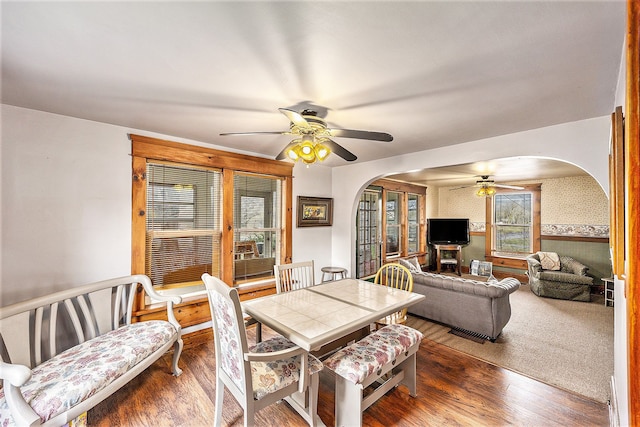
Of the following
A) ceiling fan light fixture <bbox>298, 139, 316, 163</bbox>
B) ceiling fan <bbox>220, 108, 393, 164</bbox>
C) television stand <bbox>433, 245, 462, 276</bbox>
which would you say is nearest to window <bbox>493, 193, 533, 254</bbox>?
television stand <bbox>433, 245, 462, 276</bbox>

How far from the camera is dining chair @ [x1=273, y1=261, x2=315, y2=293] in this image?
2.88 meters

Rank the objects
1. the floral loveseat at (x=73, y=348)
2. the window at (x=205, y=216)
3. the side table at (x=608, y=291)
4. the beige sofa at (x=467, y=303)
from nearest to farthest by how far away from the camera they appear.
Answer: the floral loveseat at (x=73, y=348) → the window at (x=205, y=216) → the beige sofa at (x=467, y=303) → the side table at (x=608, y=291)

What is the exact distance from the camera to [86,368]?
1.76 m

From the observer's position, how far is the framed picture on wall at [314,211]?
Answer: 4.16 metres

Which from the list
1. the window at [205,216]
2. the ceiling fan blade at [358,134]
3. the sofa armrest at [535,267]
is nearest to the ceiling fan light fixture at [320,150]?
the ceiling fan blade at [358,134]

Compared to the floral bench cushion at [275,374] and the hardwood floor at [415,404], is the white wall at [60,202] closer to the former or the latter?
the hardwood floor at [415,404]

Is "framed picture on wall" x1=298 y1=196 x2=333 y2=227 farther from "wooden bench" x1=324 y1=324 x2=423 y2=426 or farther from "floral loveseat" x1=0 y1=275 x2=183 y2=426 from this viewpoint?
"wooden bench" x1=324 y1=324 x2=423 y2=426

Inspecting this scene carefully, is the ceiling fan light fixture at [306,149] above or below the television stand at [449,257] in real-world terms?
above

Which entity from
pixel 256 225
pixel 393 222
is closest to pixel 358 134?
pixel 256 225

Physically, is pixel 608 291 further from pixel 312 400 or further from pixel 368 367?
pixel 312 400

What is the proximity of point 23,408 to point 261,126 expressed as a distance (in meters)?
2.43

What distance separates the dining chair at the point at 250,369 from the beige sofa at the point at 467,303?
232 centimetres

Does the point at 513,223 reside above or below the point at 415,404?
above

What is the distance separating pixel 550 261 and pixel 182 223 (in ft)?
21.5
